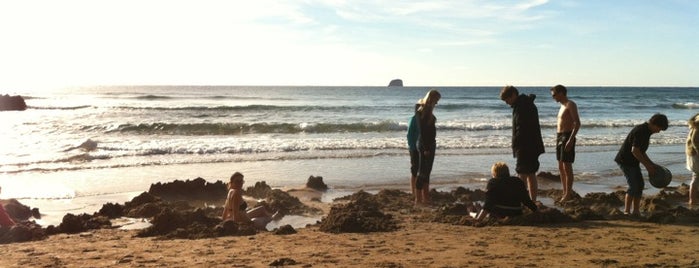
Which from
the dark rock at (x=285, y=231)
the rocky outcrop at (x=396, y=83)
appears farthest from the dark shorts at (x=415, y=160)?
the rocky outcrop at (x=396, y=83)

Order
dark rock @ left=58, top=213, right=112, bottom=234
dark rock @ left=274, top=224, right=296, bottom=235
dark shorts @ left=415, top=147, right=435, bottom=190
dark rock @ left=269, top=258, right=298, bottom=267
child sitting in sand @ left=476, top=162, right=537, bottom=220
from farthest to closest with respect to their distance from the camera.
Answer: dark shorts @ left=415, top=147, right=435, bottom=190 → dark rock @ left=58, top=213, right=112, bottom=234 → child sitting in sand @ left=476, top=162, right=537, bottom=220 → dark rock @ left=274, top=224, right=296, bottom=235 → dark rock @ left=269, top=258, right=298, bottom=267

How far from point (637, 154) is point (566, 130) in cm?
127

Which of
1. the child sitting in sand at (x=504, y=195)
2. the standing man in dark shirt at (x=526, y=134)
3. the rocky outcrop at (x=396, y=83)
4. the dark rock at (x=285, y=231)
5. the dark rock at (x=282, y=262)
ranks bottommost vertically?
the dark rock at (x=285, y=231)

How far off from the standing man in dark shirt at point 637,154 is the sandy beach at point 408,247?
321 mm

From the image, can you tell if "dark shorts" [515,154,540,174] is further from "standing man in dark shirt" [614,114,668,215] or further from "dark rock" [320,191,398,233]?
"dark rock" [320,191,398,233]

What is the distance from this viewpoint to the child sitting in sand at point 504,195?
22.2 ft

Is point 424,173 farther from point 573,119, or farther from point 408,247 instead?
point 408,247

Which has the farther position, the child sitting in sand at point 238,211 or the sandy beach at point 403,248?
the child sitting in sand at point 238,211

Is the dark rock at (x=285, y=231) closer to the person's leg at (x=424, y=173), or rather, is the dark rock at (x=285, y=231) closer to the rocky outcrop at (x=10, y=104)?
the person's leg at (x=424, y=173)

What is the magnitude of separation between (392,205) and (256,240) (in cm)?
254

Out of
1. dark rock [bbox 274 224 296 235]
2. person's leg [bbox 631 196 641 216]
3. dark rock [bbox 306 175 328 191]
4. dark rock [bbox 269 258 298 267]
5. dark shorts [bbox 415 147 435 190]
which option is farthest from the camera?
dark rock [bbox 306 175 328 191]

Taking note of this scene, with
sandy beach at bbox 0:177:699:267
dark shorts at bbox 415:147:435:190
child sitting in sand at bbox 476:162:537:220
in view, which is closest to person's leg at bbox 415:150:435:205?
dark shorts at bbox 415:147:435:190

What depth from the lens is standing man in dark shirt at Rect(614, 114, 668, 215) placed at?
6.76 m

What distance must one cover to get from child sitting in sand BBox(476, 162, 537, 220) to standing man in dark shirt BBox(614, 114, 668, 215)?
1262 millimetres
